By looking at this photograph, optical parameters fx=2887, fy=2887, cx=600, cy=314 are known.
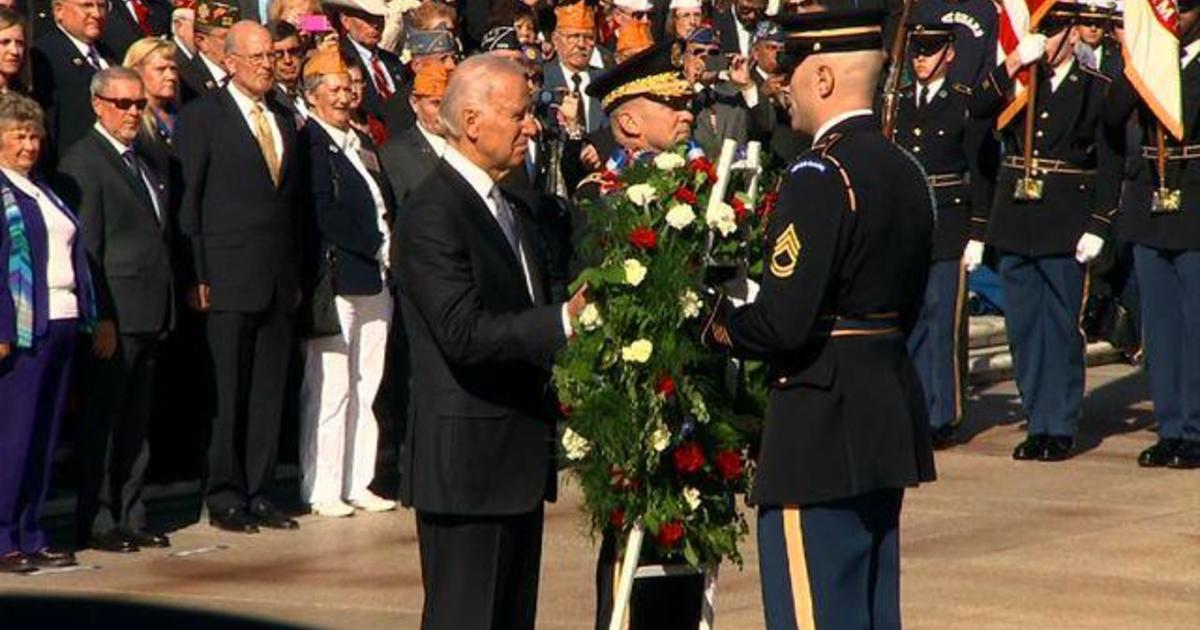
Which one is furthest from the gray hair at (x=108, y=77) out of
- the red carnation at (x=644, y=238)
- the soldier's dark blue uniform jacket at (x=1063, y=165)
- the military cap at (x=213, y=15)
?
the soldier's dark blue uniform jacket at (x=1063, y=165)

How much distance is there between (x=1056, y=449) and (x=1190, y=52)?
7.25 ft

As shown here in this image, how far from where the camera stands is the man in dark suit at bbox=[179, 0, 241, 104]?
14203 mm

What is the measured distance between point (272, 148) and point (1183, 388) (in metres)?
5.06

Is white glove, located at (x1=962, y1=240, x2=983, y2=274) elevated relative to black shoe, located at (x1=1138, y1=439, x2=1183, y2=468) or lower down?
elevated

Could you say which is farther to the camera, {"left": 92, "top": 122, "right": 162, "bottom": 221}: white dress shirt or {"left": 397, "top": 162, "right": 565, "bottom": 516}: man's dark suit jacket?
{"left": 92, "top": 122, "right": 162, "bottom": 221}: white dress shirt

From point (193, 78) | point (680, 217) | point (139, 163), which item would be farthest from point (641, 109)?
point (193, 78)

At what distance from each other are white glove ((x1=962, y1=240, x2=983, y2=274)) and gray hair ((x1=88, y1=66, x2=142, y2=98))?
5307 mm

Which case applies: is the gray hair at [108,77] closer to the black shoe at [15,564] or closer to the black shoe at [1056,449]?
the black shoe at [15,564]

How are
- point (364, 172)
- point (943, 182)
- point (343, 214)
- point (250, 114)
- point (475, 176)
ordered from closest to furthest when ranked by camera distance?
point (475, 176) → point (250, 114) → point (343, 214) → point (364, 172) → point (943, 182)

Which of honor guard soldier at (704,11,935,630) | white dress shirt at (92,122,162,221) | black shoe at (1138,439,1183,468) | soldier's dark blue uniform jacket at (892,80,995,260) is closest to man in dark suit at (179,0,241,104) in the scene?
white dress shirt at (92,122,162,221)

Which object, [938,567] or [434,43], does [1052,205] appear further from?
[938,567]

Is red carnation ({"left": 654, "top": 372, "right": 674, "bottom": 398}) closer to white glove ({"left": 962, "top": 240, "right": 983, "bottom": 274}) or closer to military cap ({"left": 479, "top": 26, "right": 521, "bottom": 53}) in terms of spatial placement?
military cap ({"left": 479, "top": 26, "right": 521, "bottom": 53})

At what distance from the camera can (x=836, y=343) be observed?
7648 mm

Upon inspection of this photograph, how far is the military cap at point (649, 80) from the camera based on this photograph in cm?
956
